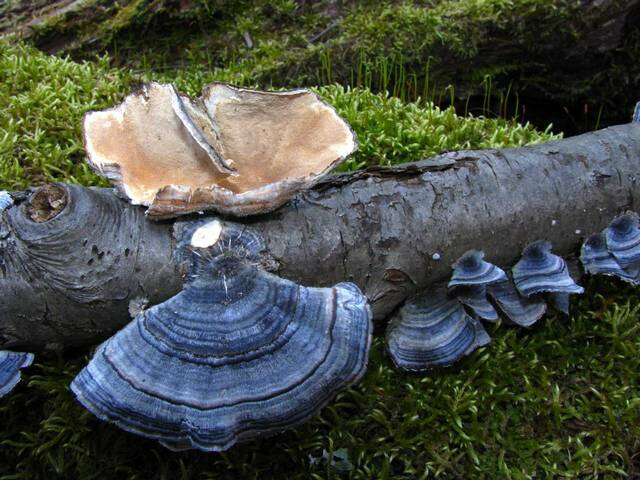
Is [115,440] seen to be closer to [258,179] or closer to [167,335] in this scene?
[167,335]

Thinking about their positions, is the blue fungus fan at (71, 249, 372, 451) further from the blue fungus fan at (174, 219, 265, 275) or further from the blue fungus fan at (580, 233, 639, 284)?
the blue fungus fan at (580, 233, 639, 284)

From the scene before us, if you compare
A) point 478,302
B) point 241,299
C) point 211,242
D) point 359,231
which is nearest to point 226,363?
point 241,299

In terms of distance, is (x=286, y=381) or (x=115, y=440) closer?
(x=286, y=381)

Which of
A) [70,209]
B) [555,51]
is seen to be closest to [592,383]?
[70,209]

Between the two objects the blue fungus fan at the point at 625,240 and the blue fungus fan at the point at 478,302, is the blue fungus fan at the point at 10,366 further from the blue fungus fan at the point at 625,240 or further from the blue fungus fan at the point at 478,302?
the blue fungus fan at the point at 625,240

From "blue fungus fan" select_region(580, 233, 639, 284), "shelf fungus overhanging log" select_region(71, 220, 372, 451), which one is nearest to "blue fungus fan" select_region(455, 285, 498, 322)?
"blue fungus fan" select_region(580, 233, 639, 284)
